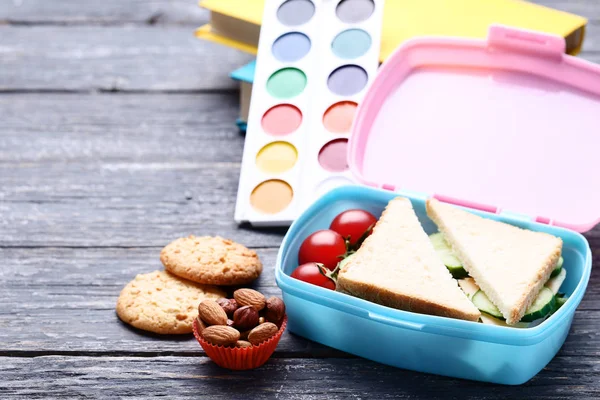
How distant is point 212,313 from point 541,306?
0.50 metres

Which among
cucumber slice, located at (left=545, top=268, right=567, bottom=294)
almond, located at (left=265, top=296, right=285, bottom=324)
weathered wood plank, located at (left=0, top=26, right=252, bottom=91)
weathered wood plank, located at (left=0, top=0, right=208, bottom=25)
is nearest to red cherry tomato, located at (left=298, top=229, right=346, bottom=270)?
almond, located at (left=265, top=296, right=285, bottom=324)

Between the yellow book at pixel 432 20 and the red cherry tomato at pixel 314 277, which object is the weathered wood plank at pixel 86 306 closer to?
the red cherry tomato at pixel 314 277

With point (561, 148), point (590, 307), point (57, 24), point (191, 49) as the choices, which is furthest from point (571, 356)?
point (57, 24)

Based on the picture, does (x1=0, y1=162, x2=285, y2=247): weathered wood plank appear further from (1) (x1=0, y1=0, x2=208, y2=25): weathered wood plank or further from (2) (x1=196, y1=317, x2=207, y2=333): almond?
(1) (x1=0, y1=0, x2=208, y2=25): weathered wood plank

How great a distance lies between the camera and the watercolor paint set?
1703 mm

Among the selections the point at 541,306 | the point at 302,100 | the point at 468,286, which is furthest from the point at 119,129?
the point at 541,306

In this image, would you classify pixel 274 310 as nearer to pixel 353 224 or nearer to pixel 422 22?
pixel 353 224

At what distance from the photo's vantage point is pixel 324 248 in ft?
4.70

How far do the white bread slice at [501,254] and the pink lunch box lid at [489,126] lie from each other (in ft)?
0.24

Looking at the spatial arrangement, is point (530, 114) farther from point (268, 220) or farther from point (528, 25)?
point (268, 220)

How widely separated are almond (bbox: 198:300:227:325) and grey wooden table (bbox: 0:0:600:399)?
0.30ft

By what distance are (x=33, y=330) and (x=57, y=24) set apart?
1334 millimetres

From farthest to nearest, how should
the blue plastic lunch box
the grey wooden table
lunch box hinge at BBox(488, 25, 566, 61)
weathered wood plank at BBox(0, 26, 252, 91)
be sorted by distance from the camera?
weathered wood plank at BBox(0, 26, 252, 91)
lunch box hinge at BBox(488, 25, 566, 61)
the grey wooden table
the blue plastic lunch box

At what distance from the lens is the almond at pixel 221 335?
1.27m
